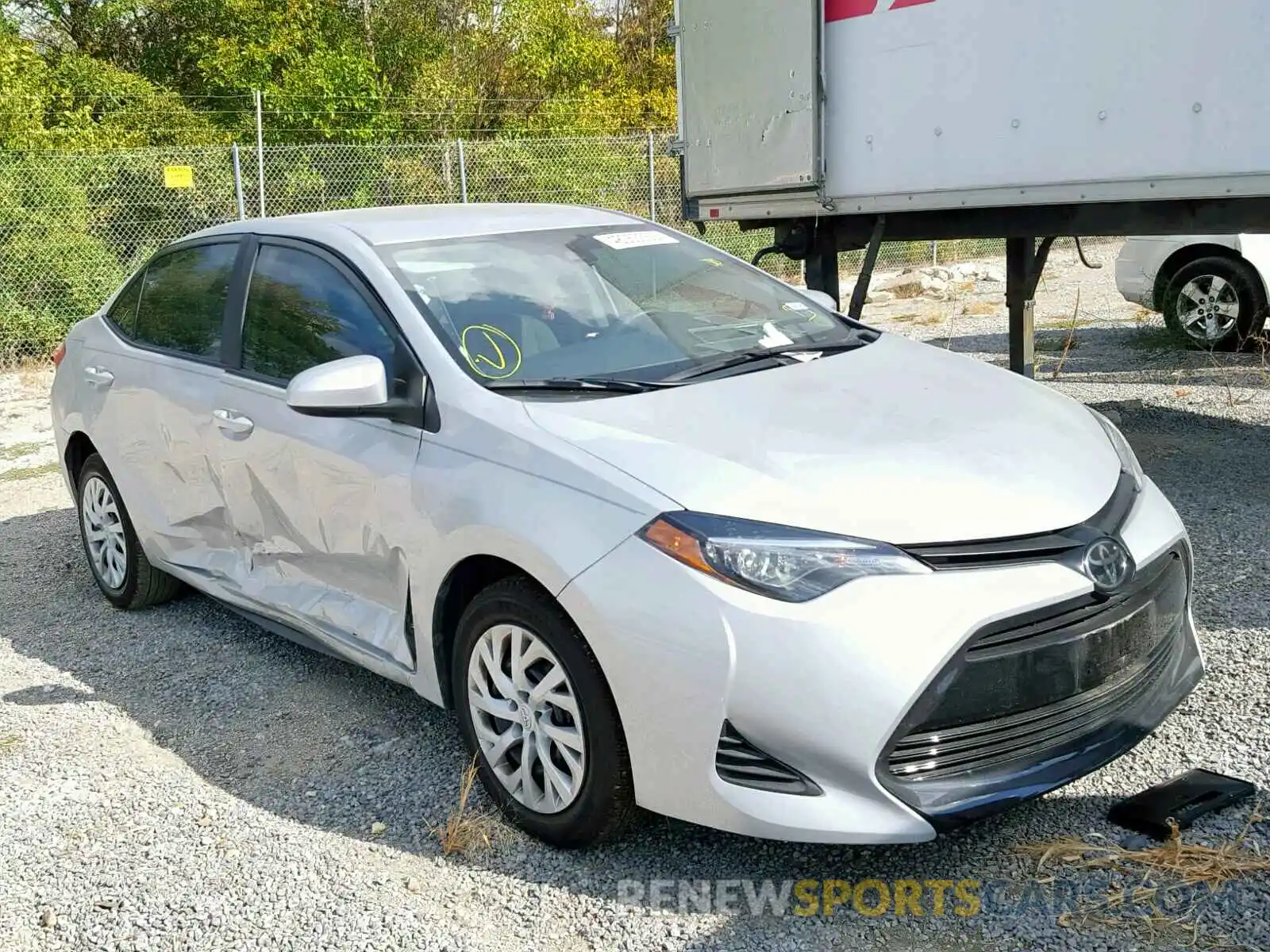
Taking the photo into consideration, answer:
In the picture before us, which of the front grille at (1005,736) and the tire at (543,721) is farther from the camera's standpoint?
the tire at (543,721)

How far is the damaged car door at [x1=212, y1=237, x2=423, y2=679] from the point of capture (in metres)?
3.59

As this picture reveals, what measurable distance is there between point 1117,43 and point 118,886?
215 inches

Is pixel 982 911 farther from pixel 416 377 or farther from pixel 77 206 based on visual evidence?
pixel 77 206

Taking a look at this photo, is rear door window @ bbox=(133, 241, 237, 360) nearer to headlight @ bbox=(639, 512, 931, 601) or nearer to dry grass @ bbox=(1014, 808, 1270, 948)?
headlight @ bbox=(639, 512, 931, 601)

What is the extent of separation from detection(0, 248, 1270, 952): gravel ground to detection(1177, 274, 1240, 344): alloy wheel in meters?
5.27

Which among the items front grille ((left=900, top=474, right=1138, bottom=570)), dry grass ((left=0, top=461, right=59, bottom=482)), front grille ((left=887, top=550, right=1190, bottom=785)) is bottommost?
dry grass ((left=0, top=461, right=59, bottom=482))

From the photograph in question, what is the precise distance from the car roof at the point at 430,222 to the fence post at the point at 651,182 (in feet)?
38.3

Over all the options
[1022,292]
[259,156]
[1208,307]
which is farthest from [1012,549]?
[259,156]

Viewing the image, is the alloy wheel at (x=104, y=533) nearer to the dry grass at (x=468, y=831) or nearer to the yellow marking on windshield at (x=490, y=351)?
the yellow marking on windshield at (x=490, y=351)

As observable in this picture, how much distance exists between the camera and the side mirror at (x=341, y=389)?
3.41m

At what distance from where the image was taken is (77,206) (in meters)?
12.8

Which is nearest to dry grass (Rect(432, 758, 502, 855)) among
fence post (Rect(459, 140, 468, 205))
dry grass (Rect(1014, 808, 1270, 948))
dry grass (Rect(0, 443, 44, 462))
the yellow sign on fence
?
dry grass (Rect(1014, 808, 1270, 948))

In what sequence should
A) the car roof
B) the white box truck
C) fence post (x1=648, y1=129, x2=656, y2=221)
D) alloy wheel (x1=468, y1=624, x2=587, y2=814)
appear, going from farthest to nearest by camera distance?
fence post (x1=648, y1=129, x2=656, y2=221) < the white box truck < the car roof < alloy wheel (x1=468, y1=624, x2=587, y2=814)

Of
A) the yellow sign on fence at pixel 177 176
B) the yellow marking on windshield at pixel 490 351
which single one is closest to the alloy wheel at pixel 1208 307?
the yellow marking on windshield at pixel 490 351
